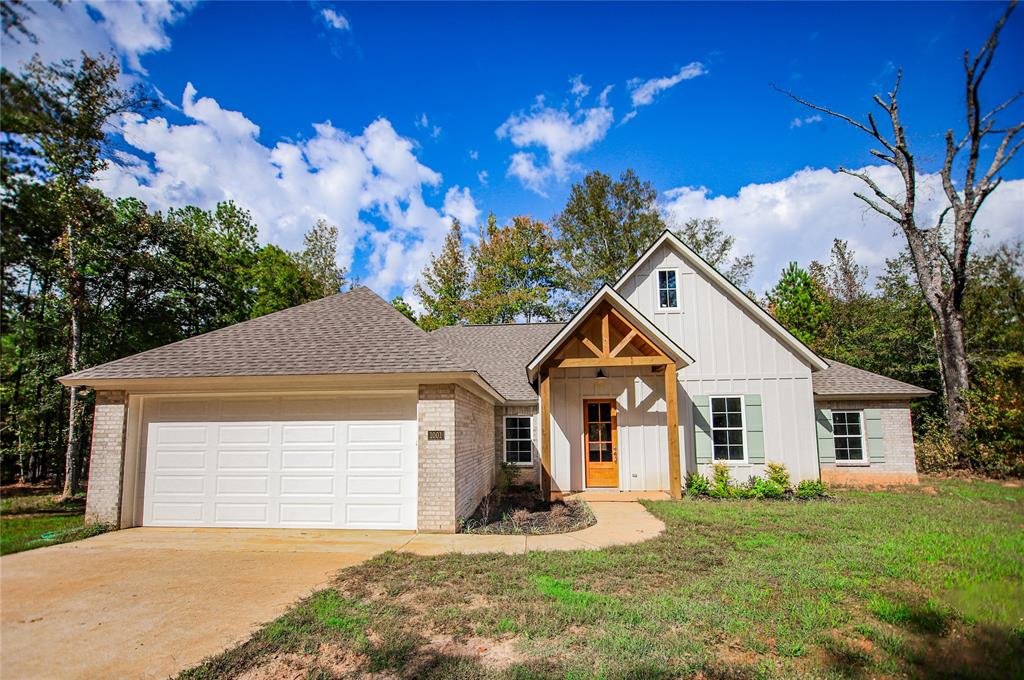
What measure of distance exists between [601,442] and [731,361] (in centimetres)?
416

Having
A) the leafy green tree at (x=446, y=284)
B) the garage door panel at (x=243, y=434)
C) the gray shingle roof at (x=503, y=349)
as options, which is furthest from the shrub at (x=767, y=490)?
the leafy green tree at (x=446, y=284)

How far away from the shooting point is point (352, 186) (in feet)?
51.1

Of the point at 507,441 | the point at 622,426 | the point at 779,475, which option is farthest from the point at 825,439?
the point at 507,441

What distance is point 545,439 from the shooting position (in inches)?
453

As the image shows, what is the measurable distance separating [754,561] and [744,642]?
2.66 meters

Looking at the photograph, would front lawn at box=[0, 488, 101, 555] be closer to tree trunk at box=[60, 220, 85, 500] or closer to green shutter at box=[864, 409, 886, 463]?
tree trunk at box=[60, 220, 85, 500]

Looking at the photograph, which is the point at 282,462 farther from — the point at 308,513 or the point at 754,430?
the point at 754,430

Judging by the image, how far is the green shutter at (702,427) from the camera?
1271cm

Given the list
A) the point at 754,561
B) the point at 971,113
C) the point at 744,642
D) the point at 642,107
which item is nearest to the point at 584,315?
the point at 642,107

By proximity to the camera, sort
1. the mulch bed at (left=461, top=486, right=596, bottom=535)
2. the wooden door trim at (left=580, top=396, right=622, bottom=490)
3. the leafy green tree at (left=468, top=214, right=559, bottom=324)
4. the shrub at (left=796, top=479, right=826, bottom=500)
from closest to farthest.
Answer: the mulch bed at (left=461, top=486, right=596, bottom=535) → the shrub at (left=796, top=479, right=826, bottom=500) → the wooden door trim at (left=580, top=396, right=622, bottom=490) → the leafy green tree at (left=468, top=214, right=559, bottom=324)

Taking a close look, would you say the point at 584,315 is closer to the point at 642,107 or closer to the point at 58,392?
the point at 642,107

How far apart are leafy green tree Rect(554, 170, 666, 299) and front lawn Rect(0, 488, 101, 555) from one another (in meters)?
25.6

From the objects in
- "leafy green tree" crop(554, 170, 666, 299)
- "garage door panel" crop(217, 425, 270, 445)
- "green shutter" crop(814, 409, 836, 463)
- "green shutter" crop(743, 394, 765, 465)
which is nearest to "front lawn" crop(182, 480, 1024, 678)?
"garage door panel" crop(217, 425, 270, 445)

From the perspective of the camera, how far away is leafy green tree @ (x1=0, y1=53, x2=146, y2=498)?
303 cm
